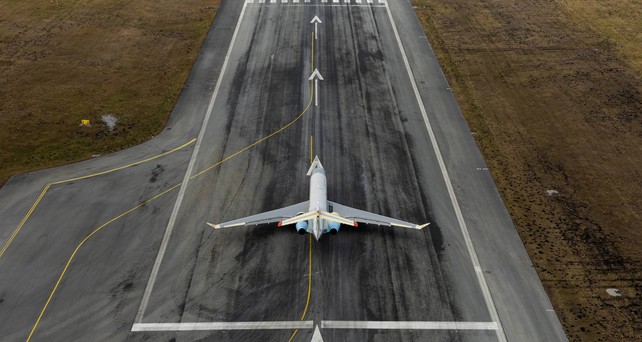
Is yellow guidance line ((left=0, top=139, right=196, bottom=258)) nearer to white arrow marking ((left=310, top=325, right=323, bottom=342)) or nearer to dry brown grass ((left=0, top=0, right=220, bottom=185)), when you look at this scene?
dry brown grass ((left=0, top=0, right=220, bottom=185))

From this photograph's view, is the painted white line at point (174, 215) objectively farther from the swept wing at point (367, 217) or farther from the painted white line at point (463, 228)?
the painted white line at point (463, 228)

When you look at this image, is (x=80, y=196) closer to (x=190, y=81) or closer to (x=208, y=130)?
(x=208, y=130)

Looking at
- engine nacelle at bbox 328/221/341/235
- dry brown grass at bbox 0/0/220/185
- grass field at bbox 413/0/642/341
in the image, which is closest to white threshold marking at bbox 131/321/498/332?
engine nacelle at bbox 328/221/341/235

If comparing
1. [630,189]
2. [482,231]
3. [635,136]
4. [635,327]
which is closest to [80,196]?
[482,231]

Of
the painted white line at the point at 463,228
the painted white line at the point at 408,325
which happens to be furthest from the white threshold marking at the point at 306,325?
the painted white line at the point at 463,228

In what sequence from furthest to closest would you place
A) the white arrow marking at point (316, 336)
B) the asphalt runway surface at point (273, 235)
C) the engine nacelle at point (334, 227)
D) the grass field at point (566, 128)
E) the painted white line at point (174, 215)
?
the engine nacelle at point (334, 227) < the grass field at point (566, 128) < the painted white line at point (174, 215) < the asphalt runway surface at point (273, 235) < the white arrow marking at point (316, 336)

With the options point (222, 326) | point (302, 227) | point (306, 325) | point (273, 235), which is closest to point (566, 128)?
point (302, 227)
